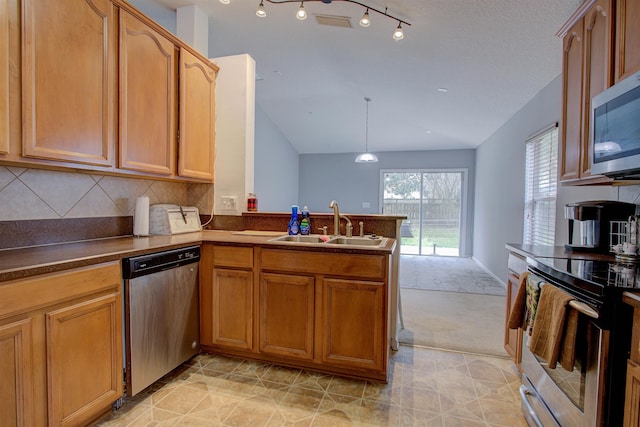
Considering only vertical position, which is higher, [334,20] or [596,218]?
[334,20]

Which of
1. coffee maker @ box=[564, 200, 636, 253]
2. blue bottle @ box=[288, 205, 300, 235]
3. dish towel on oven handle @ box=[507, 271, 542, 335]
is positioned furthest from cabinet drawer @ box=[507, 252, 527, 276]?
blue bottle @ box=[288, 205, 300, 235]

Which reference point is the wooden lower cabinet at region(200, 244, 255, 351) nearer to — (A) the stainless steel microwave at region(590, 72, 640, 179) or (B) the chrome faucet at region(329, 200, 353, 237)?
(B) the chrome faucet at region(329, 200, 353, 237)

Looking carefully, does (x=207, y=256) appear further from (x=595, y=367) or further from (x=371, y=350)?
(x=595, y=367)

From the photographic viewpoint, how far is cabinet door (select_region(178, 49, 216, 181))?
238 centimetres

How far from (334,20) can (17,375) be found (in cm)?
313

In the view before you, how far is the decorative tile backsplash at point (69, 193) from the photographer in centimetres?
169

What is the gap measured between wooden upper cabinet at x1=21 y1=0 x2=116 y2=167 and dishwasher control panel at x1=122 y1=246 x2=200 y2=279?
0.60 meters

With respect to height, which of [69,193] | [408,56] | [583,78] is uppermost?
[408,56]

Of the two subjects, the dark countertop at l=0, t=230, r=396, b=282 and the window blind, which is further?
the window blind

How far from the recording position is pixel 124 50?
191 cm

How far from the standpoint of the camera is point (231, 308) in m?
2.20

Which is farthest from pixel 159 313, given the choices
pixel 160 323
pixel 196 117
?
pixel 196 117

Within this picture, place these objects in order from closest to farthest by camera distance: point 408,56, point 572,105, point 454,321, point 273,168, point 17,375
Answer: point 17,375
point 572,105
point 454,321
point 408,56
point 273,168

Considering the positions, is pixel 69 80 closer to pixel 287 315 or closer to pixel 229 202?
pixel 229 202
